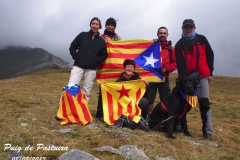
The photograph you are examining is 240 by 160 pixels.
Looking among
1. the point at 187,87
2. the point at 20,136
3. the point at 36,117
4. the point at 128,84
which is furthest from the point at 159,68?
the point at 20,136

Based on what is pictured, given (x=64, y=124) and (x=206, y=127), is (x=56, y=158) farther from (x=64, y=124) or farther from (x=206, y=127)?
(x=206, y=127)

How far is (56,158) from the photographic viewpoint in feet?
15.1

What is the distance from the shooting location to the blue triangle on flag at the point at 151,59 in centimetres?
1001

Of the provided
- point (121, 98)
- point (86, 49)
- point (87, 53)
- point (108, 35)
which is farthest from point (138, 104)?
point (108, 35)

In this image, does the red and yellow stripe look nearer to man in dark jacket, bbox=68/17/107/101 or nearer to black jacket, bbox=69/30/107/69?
man in dark jacket, bbox=68/17/107/101

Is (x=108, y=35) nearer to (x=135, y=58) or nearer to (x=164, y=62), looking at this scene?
(x=135, y=58)

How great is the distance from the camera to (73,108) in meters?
8.20

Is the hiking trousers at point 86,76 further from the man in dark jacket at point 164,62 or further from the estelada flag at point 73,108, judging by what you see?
the man in dark jacket at point 164,62

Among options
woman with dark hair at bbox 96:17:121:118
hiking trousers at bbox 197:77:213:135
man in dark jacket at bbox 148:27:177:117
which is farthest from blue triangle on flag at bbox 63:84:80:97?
hiking trousers at bbox 197:77:213:135

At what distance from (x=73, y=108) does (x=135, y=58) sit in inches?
152

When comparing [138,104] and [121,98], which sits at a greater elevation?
[121,98]

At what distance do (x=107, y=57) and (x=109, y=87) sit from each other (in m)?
1.57

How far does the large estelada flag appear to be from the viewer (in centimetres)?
1008

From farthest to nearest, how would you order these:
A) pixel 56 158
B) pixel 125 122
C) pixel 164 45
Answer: pixel 164 45
pixel 125 122
pixel 56 158
